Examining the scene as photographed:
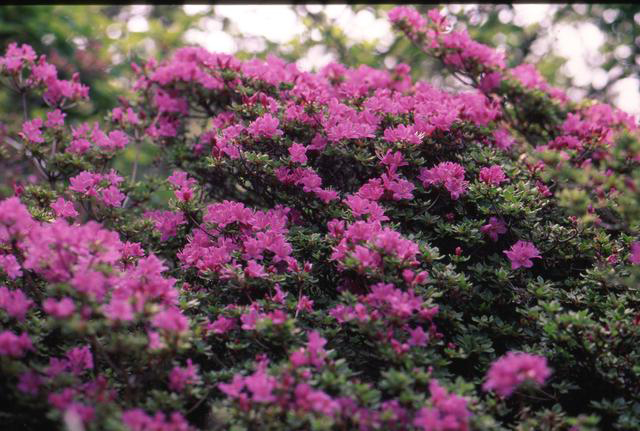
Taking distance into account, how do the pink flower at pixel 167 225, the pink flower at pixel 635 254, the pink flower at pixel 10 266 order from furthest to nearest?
the pink flower at pixel 167 225, the pink flower at pixel 635 254, the pink flower at pixel 10 266

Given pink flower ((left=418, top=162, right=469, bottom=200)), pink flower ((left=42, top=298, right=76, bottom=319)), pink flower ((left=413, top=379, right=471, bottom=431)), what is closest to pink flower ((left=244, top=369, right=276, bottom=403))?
pink flower ((left=413, top=379, right=471, bottom=431))

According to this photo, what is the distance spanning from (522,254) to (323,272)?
0.86 m

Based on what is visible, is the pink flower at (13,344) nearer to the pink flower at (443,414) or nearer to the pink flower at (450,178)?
the pink flower at (443,414)

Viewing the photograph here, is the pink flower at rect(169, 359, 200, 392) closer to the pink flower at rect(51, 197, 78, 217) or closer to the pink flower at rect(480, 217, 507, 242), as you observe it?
the pink flower at rect(51, 197, 78, 217)

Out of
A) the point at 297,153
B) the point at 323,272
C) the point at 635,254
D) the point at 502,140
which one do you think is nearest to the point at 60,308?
the point at 323,272

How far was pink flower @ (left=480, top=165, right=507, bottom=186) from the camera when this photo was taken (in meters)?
2.70

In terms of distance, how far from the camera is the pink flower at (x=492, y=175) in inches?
106

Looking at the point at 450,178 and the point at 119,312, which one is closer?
the point at 119,312

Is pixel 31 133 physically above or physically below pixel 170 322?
above

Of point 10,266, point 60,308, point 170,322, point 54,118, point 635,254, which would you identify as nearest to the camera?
point 60,308

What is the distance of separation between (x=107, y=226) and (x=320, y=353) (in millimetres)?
1696

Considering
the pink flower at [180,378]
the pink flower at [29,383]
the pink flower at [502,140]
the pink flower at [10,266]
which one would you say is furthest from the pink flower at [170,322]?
the pink flower at [502,140]

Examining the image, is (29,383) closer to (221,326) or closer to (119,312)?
(119,312)

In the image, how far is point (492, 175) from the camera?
2.71 m
